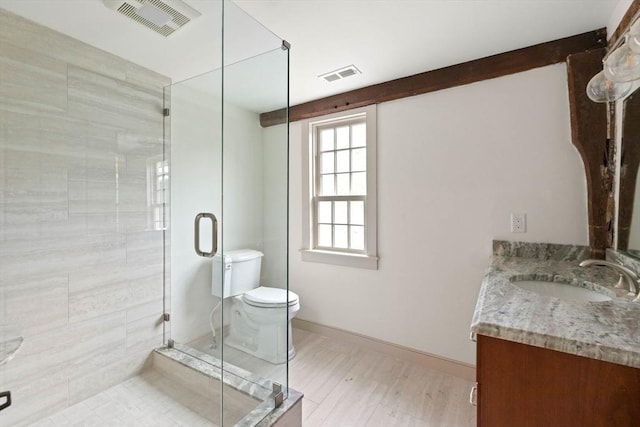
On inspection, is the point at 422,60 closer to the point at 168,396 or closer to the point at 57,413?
the point at 168,396

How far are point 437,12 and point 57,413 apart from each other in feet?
10.1

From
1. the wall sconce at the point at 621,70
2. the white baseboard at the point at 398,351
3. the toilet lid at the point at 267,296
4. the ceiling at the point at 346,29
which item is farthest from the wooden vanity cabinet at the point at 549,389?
the ceiling at the point at 346,29

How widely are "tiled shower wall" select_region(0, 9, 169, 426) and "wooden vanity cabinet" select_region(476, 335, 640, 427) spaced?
216 cm

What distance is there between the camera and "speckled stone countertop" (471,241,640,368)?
0.71 metres

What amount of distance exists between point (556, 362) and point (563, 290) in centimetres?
73

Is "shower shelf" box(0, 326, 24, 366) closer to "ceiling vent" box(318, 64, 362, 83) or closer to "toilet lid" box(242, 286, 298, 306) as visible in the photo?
"toilet lid" box(242, 286, 298, 306)

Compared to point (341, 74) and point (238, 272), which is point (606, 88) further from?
point (238, 272)

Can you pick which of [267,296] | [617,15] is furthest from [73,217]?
[617,15]

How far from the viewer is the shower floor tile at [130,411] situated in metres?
1.56

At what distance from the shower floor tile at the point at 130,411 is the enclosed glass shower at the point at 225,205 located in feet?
0.92

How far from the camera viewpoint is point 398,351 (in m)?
2.20

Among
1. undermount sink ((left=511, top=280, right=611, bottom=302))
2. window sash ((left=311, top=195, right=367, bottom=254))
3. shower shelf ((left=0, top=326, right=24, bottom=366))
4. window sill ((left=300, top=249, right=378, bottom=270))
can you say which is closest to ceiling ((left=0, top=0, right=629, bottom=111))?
Result: window sash ((left=311, top=195, right=367, bottom=254))

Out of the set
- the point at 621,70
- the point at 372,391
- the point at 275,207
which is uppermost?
the point at 621,70

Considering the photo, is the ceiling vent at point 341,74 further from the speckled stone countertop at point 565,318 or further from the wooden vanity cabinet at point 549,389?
the wooden vanity cabinet at point 549,389
